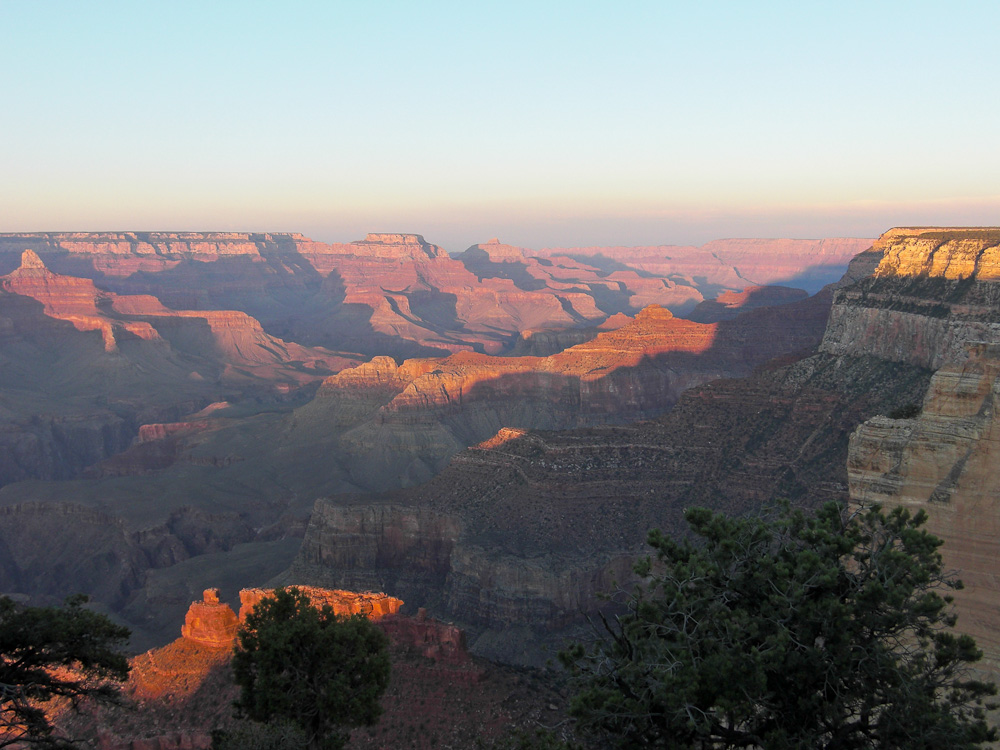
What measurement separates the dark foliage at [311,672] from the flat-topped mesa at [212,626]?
8693 mm

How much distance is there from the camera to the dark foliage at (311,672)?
76.2 feet

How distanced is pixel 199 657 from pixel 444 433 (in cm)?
6310

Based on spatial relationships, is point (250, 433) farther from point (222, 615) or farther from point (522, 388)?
point (222, 615)

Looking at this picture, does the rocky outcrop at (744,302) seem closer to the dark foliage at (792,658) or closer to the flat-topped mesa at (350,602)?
the flat-topped mesa at (350,602)

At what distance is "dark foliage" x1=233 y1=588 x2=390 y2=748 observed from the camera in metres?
23.2

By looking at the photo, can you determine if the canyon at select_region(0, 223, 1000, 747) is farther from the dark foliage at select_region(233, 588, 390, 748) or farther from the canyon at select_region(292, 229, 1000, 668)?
the dark foliage at select_region(233, 588, 390, 748)

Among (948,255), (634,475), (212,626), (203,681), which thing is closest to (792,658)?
(203,681)

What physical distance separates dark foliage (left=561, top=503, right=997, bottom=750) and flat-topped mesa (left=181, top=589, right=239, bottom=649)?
19.4 metres

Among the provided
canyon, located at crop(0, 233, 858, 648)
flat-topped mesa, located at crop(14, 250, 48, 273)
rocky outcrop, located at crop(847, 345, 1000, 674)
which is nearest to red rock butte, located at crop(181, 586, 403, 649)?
rocky outcrop, located at crop(847, 345, 1000, 674)

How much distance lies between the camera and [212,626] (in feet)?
108

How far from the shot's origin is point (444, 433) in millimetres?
94938

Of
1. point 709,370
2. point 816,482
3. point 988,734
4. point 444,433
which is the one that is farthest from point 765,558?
point 709,370

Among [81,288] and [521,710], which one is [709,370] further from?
[81,288]

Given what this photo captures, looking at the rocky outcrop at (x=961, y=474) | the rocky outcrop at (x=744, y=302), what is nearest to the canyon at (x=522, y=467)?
the rocky outcrop at (x=961, y=474)
